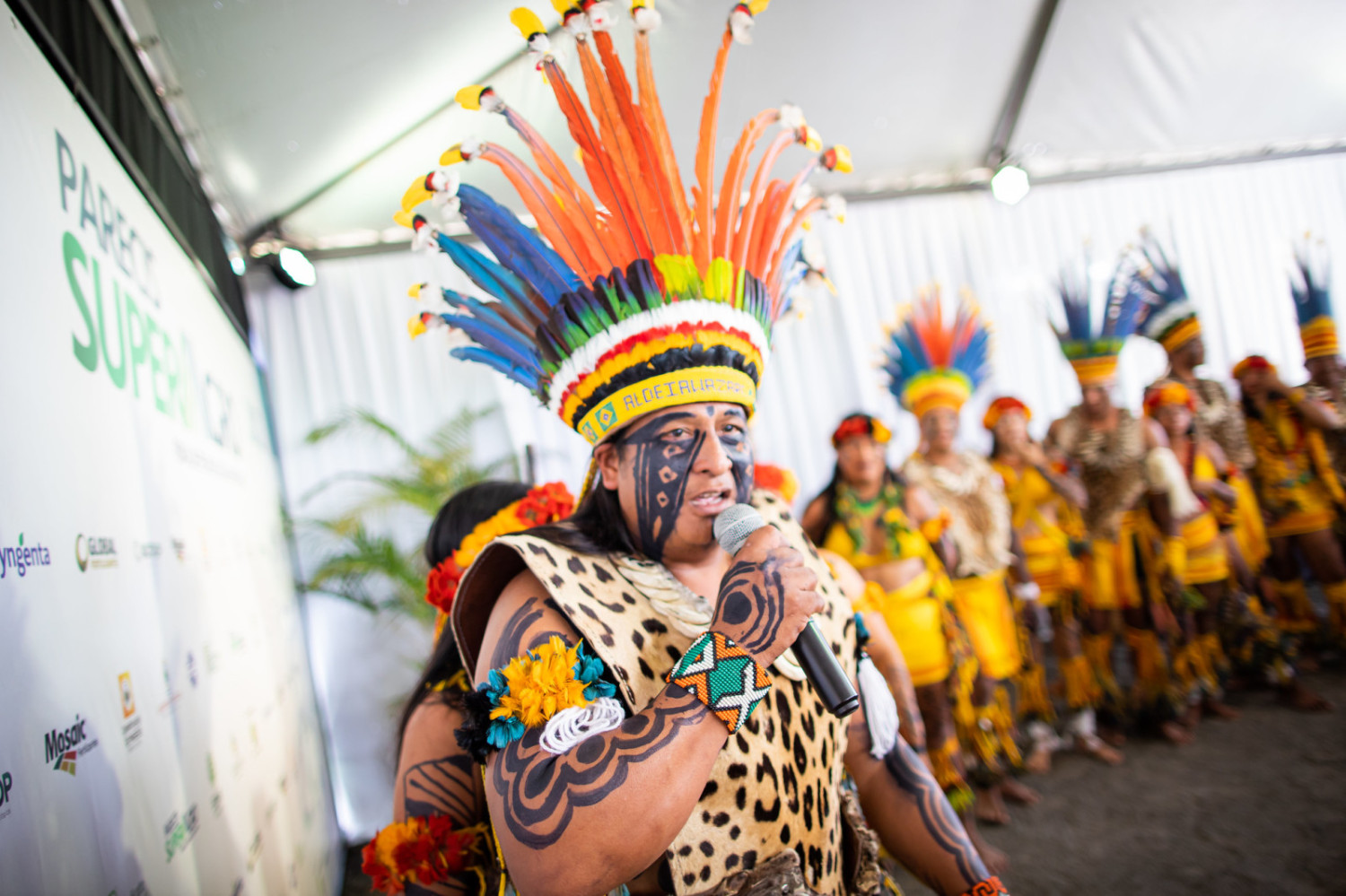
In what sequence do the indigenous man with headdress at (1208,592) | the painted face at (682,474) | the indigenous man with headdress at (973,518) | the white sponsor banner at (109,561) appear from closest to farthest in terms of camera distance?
the white sponsor banner at (109,561)
the painted face at (682,474)
the indigenous man with headdress at (973,518)
the indigenous man with headdress at (1208,592)

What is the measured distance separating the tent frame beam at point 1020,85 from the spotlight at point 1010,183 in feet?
0.33

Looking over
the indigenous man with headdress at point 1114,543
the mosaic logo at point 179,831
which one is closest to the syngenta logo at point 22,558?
the mosaic logo at point 179,831

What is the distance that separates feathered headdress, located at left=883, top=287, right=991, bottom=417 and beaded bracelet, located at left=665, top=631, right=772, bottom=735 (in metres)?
3.34

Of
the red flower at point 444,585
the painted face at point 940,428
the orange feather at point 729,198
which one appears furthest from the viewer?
the painted face at point 940,428

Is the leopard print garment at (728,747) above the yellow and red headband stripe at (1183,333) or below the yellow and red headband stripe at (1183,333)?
below

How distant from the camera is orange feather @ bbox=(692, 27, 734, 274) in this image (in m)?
1.41

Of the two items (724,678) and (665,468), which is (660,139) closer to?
(665,468)

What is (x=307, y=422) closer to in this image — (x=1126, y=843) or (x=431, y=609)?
(x=431, y=609)

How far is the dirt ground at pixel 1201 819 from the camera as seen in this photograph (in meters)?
2.77

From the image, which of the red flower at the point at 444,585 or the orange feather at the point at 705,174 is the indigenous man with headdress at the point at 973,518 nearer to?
the red flower at the point at 444,585

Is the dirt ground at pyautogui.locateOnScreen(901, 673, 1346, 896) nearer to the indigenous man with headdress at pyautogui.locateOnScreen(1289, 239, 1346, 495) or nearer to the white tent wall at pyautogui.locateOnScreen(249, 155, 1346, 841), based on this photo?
the indigenous man with headdress at pyautogui.locateOnScreen(1289, 239, 1346, 495)

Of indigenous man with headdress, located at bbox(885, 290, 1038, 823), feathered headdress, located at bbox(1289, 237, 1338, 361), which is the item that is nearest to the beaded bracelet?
indigenous man with headdress, located at bbox(885, 290, 1038, 823)

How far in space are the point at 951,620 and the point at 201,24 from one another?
3.98 meters

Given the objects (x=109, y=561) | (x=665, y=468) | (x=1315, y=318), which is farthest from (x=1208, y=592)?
(x=109, y=561)
